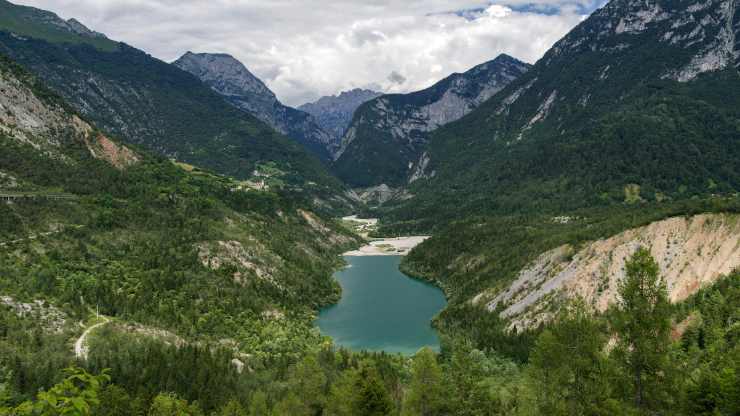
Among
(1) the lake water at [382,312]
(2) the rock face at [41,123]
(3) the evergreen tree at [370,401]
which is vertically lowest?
(1) the lake water at [382,312]

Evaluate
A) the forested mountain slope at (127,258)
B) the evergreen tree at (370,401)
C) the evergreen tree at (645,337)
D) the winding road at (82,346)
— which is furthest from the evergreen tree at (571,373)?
the winding road at (82,346)

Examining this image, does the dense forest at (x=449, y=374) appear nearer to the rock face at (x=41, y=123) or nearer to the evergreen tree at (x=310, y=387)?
the evergreen tree at (x=310, y=387)

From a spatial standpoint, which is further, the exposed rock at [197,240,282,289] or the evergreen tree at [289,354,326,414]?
the exposed rock at [197,240,282,289]

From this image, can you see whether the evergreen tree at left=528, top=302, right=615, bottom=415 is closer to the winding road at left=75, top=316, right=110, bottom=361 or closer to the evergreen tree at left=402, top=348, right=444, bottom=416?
the evergreen tree at left=402, top=348, right=444, bottom=416

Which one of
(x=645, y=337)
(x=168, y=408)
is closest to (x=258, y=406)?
(x=168, y=408)

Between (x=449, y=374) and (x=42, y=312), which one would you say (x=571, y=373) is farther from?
(x=42, y=312)

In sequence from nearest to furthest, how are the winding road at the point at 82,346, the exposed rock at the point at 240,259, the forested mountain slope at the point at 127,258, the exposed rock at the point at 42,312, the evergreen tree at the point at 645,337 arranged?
the evergreen tree at the point at 645,337 < the winding road at the point at 82,346 < the exposed rock at the point at 42,312 < the forested mountain slope at the point at 127,258 < the exposed rock at the point at 240,259

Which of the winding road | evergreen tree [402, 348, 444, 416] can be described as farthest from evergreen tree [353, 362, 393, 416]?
the winding road
